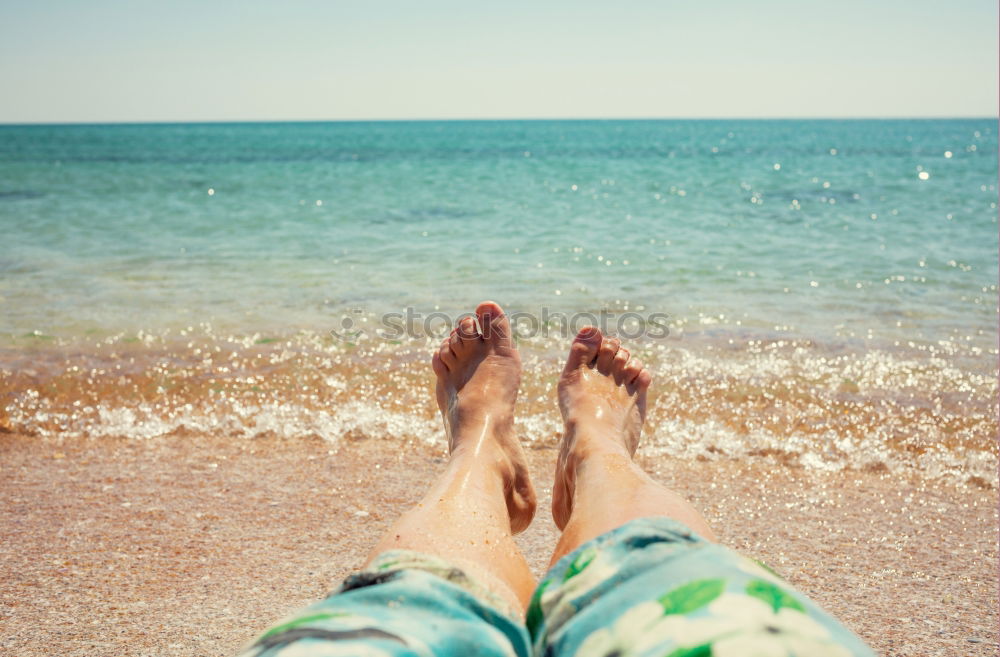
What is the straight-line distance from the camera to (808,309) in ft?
16.8

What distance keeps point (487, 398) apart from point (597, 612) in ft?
5.45

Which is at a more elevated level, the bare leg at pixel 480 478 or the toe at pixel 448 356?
the toe at pixel 448 356

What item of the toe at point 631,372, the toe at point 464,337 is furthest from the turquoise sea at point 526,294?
the toe at point 464,337

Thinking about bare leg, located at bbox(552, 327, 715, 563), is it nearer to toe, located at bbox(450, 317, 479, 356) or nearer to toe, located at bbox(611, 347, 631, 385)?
toe, located at bbox(611, 347, 631, 385)

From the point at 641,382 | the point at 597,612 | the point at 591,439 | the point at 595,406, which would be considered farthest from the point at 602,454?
the point at 597,612

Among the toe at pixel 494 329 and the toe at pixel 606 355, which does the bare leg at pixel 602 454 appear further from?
the toe at pixel 494 329

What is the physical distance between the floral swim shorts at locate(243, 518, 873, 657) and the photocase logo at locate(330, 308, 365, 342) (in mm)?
3395

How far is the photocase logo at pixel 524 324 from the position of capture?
451 cm

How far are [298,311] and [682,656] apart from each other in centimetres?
450

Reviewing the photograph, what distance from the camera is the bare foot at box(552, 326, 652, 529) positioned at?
2.26 metres

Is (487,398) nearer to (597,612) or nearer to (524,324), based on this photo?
(597,612)

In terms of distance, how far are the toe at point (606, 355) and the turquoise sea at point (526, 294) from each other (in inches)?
17.5

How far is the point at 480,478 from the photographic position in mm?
2010

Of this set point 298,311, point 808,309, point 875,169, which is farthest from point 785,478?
point 875,169
